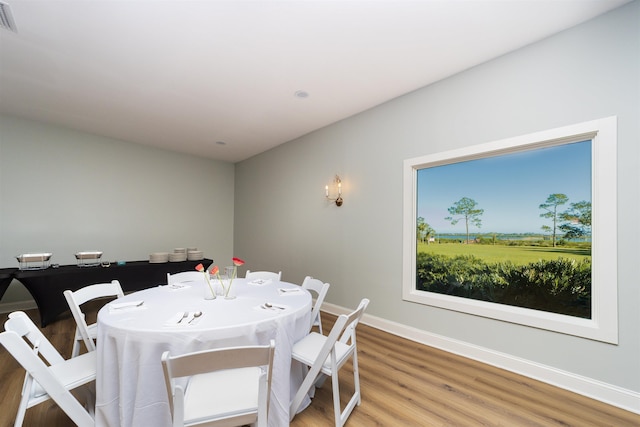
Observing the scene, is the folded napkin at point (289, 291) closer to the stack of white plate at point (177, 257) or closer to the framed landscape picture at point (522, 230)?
the framed landscape picture at point (522, 230)

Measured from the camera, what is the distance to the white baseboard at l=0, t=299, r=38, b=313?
388 cm

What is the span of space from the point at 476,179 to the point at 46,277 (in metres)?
5.15

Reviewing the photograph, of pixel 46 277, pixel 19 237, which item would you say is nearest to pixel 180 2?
pixel 46 277

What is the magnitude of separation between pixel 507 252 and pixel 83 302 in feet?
12.2

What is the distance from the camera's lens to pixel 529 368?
7.44 ft

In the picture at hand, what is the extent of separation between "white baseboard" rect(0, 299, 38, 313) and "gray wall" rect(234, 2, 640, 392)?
3636 millimetres

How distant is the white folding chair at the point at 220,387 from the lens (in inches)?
42.7

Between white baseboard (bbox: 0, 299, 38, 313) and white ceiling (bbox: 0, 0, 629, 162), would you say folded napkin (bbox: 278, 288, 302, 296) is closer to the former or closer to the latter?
white ceiling (bbox: 0, 0, 629, 162)

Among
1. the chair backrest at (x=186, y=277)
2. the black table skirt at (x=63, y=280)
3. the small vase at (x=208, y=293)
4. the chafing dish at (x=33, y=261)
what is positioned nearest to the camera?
the small vase at (x=208, y=293)

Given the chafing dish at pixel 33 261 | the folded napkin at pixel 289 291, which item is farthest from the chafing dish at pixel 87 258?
the folded napkin at pixel 289 291

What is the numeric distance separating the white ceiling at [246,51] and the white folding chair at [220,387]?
228 centimetres

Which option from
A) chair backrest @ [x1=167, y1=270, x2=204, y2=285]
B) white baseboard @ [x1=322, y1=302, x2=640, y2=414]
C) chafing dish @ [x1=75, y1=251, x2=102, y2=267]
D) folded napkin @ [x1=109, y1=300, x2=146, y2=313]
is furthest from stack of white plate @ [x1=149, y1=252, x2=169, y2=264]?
white baseboard @ [x1=322, y1=302, x2=640, y2=414]

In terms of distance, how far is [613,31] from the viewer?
1.99 m

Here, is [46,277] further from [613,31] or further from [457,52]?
[613,31]
